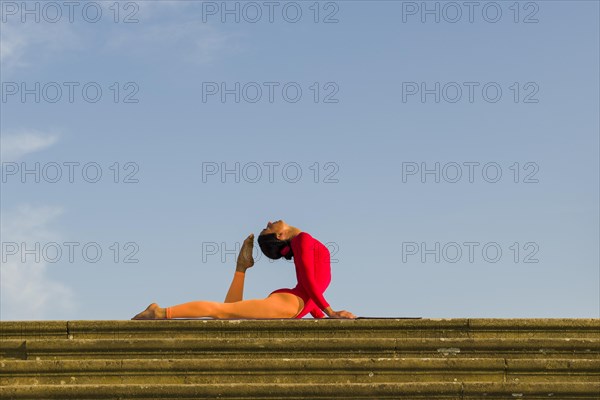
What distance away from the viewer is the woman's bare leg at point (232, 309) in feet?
37.9

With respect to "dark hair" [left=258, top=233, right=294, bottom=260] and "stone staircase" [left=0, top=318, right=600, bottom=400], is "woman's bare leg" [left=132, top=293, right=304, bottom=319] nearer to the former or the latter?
"dark hair" [left=258, top=233, right=294, bottom=260]

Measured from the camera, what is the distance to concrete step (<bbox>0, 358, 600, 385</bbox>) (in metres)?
9.87

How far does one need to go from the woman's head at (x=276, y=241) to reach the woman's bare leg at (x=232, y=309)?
618 mm

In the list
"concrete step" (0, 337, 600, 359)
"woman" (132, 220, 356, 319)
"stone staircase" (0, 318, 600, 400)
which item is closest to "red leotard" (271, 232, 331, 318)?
"woman" (132, 220, 356, 319)

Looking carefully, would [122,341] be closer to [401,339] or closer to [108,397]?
[108,397]

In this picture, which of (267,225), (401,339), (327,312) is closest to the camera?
(401,339)

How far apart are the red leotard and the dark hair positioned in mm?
142

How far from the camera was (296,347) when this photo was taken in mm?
10180

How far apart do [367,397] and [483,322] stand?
5.74 ft

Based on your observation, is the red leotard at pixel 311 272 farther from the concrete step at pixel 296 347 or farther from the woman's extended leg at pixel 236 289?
the concrete step at pixel 296 347

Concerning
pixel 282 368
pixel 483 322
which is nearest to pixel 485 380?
pixel 483 322

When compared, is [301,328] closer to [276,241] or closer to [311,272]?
[311,272]

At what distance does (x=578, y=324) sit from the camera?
1068 centimetres

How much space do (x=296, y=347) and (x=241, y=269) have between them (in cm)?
259
